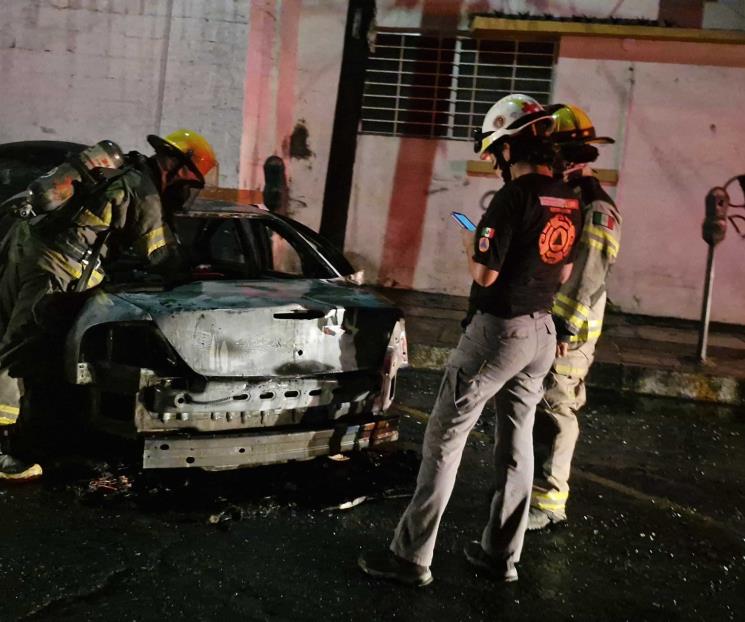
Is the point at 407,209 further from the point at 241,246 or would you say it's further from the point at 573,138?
the point at 573,138

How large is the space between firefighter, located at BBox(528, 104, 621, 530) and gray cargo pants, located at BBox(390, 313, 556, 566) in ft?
1.73

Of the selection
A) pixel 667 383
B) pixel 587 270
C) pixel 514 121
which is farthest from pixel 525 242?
pixel 667 383

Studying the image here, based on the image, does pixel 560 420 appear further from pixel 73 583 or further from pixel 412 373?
pixel 412 373

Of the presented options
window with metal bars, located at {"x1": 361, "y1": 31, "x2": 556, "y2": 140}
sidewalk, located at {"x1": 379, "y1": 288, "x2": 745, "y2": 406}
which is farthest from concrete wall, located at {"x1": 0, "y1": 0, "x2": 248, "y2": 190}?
sidewalk, located at {"x1": 379, "y1": 288, "x2": 745, "y2": 406}

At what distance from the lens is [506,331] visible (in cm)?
317

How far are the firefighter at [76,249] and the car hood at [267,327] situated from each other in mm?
346

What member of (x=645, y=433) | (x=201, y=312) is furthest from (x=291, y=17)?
(x=201, y=312)

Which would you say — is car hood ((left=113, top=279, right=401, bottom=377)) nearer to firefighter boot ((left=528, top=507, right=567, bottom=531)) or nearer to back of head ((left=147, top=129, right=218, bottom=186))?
back of head ((left=147, top=129, right=218, bottom=186))

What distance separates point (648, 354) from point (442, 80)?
433 centimetres

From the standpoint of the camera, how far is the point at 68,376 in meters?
3.69

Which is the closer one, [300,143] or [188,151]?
[188,151]

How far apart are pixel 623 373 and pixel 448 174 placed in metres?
3.91

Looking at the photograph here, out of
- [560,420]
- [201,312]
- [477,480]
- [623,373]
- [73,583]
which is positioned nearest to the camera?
[73,583]

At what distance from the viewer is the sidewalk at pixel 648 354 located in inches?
266
